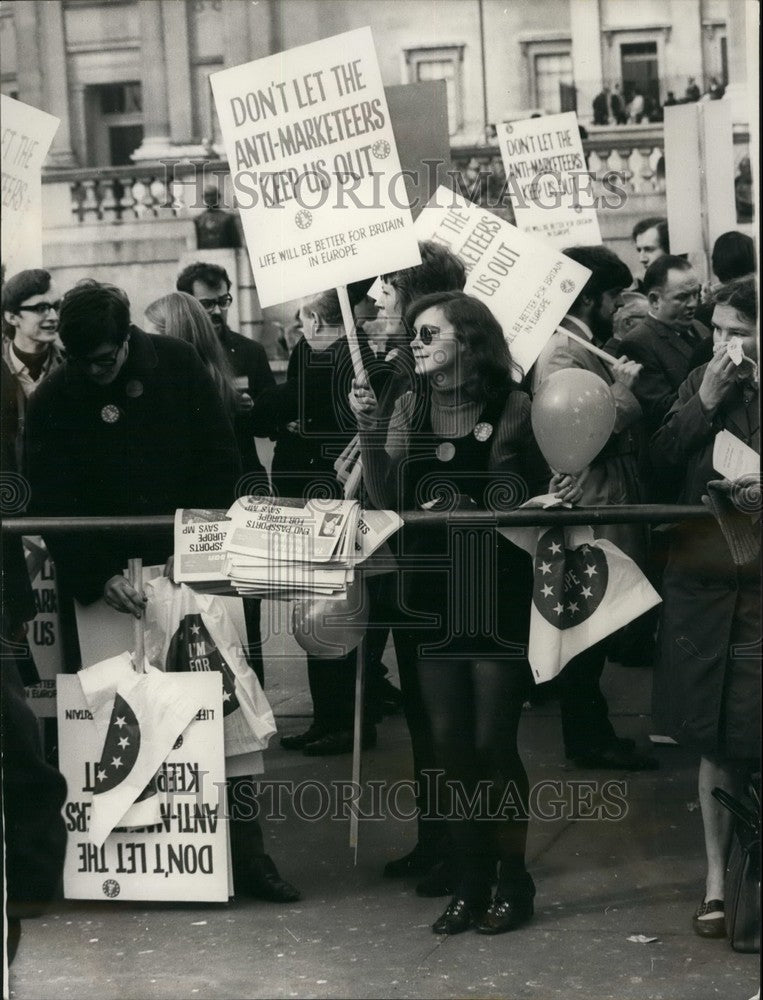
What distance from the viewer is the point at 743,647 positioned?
4953mm

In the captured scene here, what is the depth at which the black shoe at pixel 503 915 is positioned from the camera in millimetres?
5039

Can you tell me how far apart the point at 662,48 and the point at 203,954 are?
298 cm

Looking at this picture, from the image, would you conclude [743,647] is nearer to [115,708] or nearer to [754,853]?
[754,853]

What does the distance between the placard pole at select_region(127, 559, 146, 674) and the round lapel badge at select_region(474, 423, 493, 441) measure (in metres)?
1.11

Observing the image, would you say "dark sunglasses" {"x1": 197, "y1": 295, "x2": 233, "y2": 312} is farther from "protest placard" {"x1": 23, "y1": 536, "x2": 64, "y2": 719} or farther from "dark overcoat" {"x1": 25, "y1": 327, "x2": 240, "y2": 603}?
"protest placard" {"x1": 23, "y1": 536, "x2": 64, "y2": 719}

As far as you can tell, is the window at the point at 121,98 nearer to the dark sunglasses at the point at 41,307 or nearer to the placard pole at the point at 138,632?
the dark sunglasses at the point at 41,307

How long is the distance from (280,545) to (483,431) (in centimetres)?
70

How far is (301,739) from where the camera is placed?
5293 millimetres

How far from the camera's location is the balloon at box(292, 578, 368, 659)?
17.1ft

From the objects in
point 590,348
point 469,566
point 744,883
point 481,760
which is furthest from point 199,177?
point 744,883

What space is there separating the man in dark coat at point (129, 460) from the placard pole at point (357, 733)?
0.26 m

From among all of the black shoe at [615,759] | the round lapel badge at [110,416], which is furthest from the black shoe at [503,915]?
the round lapel badge at [110,416]

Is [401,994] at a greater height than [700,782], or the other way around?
[700,782]

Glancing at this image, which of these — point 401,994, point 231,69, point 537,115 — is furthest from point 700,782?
point 231,69
